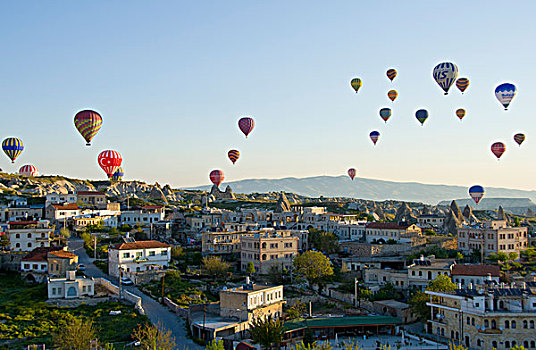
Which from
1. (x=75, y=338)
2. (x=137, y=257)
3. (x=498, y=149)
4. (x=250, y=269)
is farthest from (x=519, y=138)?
(x=75, y=338)

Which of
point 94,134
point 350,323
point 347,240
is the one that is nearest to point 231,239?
point 347,240

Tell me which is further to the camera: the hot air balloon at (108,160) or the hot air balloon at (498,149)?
the hot air balloon at (498,149)

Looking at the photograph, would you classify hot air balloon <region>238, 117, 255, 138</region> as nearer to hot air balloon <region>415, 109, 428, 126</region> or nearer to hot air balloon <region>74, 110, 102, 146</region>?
hot air balloon <region>74, 110, 102, 146</region>

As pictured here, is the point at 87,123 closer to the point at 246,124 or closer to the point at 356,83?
the point at 246,124

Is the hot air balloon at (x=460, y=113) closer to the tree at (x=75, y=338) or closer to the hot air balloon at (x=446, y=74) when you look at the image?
the hot air balloon at (x=446, y=74)

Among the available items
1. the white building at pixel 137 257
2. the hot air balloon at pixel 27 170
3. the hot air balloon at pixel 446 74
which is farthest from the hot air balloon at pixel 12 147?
the hot air balloon at pixel 446 74

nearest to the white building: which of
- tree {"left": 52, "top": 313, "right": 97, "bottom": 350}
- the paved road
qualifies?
the paved road
